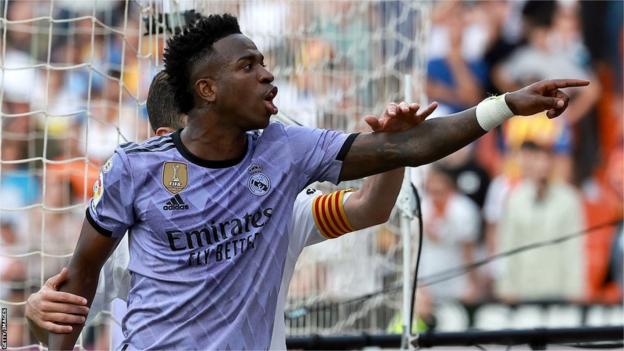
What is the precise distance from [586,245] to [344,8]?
5824mm

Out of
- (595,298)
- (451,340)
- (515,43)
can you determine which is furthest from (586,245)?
(451,340)

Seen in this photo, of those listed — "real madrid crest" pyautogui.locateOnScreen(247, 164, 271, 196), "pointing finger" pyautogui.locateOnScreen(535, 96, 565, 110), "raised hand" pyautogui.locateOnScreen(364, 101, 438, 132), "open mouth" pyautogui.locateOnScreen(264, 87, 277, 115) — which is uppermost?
"open mouth" pyautogui.locateOnScreen(264, 87, 277, 115)

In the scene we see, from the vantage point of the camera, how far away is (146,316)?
443 centimetres

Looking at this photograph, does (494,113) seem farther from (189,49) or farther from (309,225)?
(189,49)

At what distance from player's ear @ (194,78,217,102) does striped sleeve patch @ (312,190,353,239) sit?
562 mm

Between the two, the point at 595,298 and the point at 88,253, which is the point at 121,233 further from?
the point at 595,298

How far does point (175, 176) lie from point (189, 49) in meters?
0.47

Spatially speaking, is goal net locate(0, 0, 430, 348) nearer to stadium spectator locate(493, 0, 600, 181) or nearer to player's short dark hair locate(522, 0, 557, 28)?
stadium spectator locate(493, 0, 600, 181)

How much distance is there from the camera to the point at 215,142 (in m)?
4.50

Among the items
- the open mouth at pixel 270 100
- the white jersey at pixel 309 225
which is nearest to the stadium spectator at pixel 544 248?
the white jersey at pixel 309 225

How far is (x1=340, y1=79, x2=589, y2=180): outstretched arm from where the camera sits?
13.4 ft

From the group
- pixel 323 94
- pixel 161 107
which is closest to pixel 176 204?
pixel 161 107

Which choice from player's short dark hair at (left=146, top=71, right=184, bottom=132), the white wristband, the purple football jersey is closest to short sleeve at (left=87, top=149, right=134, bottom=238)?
the purple football jersey

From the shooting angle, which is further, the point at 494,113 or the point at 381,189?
Result: the point at 381,189
